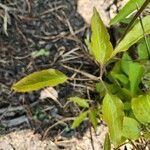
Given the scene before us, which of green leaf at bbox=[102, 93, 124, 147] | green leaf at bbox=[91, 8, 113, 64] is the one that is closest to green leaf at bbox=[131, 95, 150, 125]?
green leaf at bbox=[102, 93, 124, 147]

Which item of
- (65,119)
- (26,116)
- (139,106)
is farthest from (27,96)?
(139,106)

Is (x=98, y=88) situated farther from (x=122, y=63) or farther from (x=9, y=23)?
(x=9, y=23)

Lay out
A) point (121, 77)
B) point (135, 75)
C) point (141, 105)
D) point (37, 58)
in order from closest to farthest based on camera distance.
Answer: point (141, 105)
point (135, 75)
point (121, 77)
point (37, 58)

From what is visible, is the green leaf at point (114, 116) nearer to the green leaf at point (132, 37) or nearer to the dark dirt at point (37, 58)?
the green leaf at point (132, 37)

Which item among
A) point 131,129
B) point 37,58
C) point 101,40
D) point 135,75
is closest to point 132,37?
point 101,40

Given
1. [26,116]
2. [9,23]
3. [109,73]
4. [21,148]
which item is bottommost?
[21,148]

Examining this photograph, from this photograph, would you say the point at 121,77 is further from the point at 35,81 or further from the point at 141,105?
the point at 35,81

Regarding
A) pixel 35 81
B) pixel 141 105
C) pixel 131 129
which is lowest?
pixel 131 129
